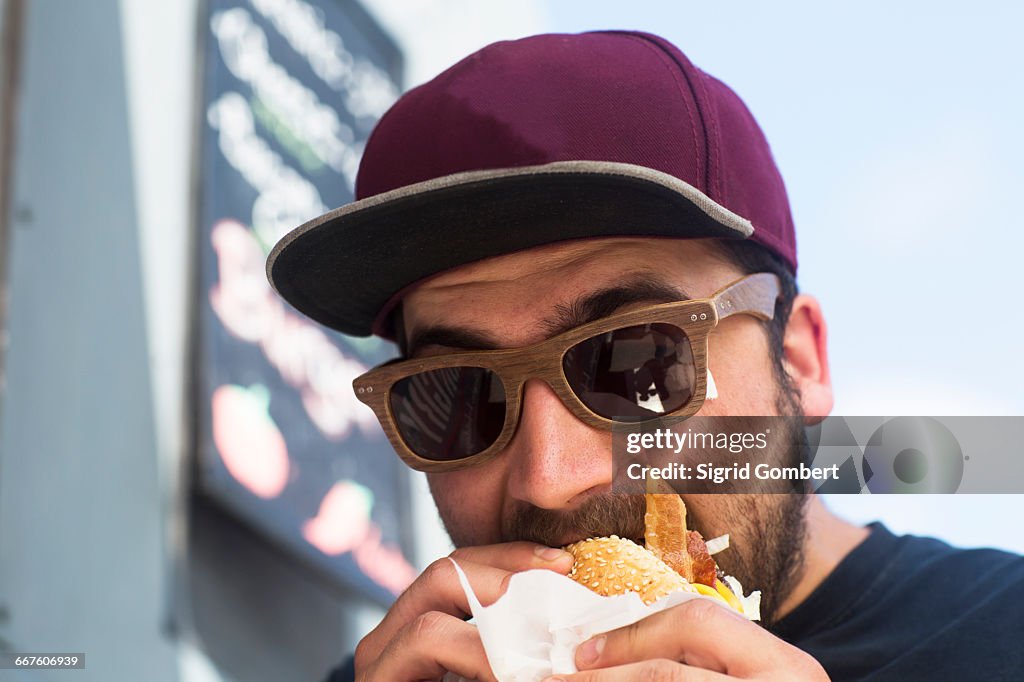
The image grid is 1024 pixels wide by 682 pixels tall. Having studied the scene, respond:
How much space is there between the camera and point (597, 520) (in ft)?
5.62

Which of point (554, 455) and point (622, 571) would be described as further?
point (554, 455)

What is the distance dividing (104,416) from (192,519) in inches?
22.1

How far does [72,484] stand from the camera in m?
3.78

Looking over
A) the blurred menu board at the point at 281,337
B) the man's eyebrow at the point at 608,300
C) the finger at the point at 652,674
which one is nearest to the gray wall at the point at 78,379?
the blurred menu board at the point at 281,337

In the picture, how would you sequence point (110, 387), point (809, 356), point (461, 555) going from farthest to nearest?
point (110, 387)
point (809, 356)
point (461, 555)

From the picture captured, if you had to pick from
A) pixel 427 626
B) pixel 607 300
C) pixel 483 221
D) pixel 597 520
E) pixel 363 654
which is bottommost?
pixel 363 654

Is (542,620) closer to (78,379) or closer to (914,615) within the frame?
(914,615)

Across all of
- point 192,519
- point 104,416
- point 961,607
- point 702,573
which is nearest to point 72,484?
point 104,416

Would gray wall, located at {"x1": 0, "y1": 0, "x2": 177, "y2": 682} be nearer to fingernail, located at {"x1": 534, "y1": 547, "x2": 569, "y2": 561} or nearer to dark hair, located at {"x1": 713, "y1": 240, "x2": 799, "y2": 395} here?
fingernail, located at {"x1": 534, "y1": 547, "x2": 569, "y2": 561}

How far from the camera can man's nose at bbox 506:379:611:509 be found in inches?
66.9

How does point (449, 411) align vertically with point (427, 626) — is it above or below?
above

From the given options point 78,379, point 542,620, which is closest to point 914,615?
point 542,620

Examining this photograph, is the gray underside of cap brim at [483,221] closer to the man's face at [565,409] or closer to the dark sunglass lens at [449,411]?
the man's face at [565,409]

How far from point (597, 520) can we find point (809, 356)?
2.27 feet
